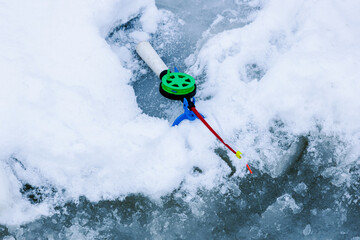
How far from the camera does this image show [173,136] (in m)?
1.87

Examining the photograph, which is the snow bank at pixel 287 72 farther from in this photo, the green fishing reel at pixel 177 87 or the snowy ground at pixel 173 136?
the green fishing reel at pixel 177 87

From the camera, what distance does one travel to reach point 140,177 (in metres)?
1.74

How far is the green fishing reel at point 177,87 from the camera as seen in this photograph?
1895 millimetres

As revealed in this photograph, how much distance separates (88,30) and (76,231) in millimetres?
1274

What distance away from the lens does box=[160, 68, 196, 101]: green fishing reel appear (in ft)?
6.22

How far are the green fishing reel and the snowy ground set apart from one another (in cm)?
16

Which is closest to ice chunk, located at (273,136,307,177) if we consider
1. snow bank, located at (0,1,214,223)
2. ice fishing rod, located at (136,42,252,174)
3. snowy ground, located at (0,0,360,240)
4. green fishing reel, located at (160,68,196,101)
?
snowy ground, located at (0,0,360,240)

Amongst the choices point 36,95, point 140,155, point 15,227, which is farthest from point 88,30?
point 15,227

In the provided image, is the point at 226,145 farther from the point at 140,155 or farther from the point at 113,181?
the point at 113,181

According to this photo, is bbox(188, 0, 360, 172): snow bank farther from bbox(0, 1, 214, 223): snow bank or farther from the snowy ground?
bbox(0, 1, 214, 223): snow bank

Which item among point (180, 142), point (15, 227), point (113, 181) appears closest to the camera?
point (15, 227)

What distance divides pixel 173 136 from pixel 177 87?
294mm

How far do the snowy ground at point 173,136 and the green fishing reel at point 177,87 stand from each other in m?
0.16

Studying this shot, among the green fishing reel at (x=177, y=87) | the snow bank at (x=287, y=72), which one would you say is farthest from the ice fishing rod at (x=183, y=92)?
the snow bank at (x=287, y=72)
